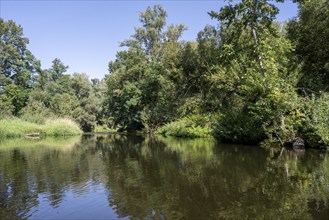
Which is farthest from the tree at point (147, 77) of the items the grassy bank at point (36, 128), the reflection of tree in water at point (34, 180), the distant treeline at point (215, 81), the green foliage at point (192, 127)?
the reflection of tree in water at point (34, 180)

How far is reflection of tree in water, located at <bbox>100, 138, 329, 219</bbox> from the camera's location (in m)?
5.92

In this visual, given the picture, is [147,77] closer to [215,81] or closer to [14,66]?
[215,81]

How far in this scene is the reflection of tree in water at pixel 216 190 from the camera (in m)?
5.92

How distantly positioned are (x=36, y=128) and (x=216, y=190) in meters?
33.4

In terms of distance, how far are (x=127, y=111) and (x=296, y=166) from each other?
40.2 meters

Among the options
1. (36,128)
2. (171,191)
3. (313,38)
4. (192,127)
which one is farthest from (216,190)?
(36,128)

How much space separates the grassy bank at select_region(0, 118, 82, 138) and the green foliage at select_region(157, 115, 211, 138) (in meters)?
14.6

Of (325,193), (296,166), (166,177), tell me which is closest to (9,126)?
(166,177)

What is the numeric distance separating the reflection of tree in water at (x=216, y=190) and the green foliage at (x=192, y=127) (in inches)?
659

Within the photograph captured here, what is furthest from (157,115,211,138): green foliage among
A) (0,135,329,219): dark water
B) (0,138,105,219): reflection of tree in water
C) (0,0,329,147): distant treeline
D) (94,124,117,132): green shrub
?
(94,124,117,132): green shrub

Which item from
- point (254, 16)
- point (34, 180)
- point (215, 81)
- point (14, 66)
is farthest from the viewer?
point (14, 66)

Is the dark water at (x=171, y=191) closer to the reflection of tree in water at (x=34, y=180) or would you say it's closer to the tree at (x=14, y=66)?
the reflection of tree in water at (x=34, y=180)

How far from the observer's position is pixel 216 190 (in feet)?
24.8

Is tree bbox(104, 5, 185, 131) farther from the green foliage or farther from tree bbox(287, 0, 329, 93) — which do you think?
tree bbox(287, 0, 329, 93)
